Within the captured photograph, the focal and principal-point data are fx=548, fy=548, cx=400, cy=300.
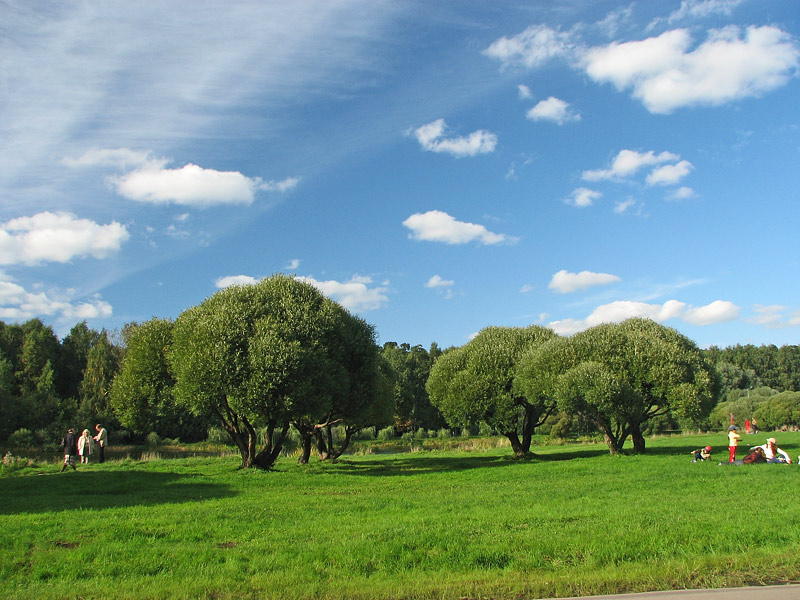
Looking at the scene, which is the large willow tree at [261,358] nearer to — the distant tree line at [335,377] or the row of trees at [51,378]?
the distant tree line at [335,377]

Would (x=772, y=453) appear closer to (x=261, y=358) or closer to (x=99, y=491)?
(x=261, y=358)

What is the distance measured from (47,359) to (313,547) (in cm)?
9046

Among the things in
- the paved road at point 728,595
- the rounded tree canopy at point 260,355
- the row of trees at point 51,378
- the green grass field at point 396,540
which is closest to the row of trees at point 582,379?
the rounded tree canopy at point 260,355

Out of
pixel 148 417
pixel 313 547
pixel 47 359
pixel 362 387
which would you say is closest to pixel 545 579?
pixel 313 547

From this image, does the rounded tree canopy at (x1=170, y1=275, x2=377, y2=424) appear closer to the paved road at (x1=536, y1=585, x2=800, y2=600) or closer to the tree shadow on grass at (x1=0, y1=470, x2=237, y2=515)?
the tree shadow on grass at (x1=0, y1=470, x2=237, y2=515)

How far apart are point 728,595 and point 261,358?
2542 centimetres

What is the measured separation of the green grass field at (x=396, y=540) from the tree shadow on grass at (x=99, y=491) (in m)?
0.11

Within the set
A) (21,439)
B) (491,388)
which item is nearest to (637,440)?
(491,388)

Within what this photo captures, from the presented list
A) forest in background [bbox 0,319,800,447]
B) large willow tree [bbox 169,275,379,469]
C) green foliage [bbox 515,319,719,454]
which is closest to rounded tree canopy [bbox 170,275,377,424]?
large willow tree [bbox 169,275,379,469]

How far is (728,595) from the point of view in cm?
808

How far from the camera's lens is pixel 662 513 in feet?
47.2

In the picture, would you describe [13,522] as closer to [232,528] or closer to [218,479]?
[232,528]

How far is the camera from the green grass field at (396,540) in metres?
8.93

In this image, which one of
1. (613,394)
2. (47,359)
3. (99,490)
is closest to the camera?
(99,490)
